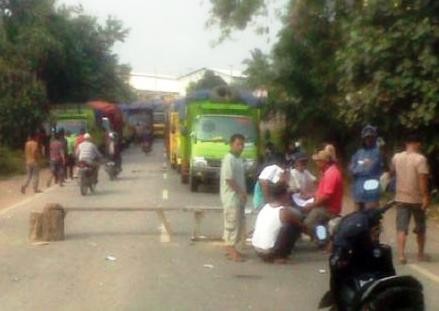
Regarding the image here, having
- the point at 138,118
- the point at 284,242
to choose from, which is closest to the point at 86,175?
the point at 284,242

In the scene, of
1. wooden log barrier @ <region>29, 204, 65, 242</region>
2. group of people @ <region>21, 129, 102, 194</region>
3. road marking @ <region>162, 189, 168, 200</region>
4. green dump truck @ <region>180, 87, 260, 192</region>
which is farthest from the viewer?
green dump truck @ <region>180, 87, 260, 192</region>

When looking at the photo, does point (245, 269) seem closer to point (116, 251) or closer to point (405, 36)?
point (116, 251)

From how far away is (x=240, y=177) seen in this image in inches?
630

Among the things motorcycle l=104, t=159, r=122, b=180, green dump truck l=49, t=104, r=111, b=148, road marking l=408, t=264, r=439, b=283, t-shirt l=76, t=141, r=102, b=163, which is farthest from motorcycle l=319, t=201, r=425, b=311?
green dump truck l=49, t=104, r=111, b=148

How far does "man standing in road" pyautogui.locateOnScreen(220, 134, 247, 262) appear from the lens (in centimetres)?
1589

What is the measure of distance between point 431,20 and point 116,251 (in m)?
10.4

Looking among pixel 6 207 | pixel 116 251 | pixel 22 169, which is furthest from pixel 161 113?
pixel 116 251

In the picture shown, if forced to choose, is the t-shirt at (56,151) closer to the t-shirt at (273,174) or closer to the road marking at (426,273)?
the t-shirt at (273,174)

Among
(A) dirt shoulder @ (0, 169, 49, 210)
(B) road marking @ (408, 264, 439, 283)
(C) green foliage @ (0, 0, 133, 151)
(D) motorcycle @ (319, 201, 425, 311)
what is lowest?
(A) dirt shoulder @ (0, 169, 49, 210)

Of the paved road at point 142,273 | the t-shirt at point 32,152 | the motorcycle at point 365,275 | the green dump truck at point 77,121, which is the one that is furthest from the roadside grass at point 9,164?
the motorcycle at point 365,275

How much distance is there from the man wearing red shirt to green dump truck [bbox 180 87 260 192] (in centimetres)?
1450

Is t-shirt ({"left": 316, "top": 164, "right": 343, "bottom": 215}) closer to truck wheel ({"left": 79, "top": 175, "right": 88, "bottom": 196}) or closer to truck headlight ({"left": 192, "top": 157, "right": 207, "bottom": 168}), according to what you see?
truck wheel ({"left": 79, "top": 175, "right": 88, "bottom": 196})

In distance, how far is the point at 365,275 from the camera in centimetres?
995

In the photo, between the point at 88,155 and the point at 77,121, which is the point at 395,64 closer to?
the point at 88,155
